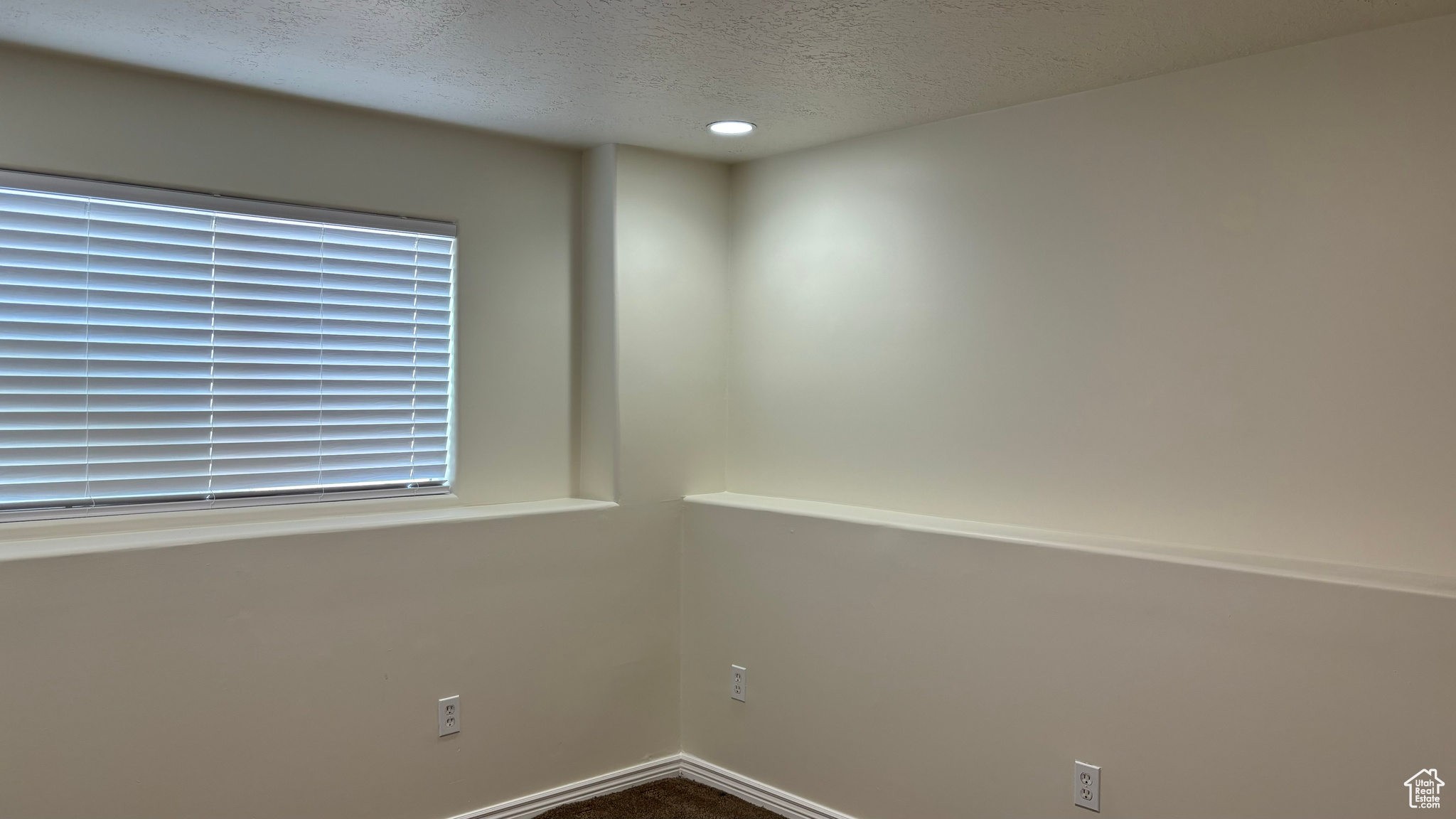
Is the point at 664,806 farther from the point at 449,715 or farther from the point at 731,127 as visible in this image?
the point at 731,127

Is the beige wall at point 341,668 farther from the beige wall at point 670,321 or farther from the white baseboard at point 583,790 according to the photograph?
the beige wall at point 670,321

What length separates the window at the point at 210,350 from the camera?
268cm

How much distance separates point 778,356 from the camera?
382 centimetres

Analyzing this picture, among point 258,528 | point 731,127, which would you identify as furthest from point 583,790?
point 731,127

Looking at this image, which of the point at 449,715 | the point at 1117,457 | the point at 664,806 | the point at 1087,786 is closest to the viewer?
the point at 1087,786

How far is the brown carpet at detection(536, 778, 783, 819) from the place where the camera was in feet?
11.0

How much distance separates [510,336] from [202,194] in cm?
113

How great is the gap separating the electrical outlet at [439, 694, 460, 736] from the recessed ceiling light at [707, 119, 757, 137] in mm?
2168

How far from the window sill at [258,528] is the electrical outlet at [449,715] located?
23.9 inches

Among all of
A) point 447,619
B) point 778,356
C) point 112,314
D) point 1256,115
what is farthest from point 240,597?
point 1256,115

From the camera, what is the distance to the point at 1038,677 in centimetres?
271

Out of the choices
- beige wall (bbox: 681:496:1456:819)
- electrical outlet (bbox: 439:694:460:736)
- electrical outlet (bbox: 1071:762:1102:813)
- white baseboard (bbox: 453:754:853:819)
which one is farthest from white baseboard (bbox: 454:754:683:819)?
→ electrical outlet (bbox: 1071:762:1102:813)

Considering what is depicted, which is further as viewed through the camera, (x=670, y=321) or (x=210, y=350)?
(x=670, y=321)

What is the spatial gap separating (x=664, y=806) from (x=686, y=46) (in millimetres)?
2625
